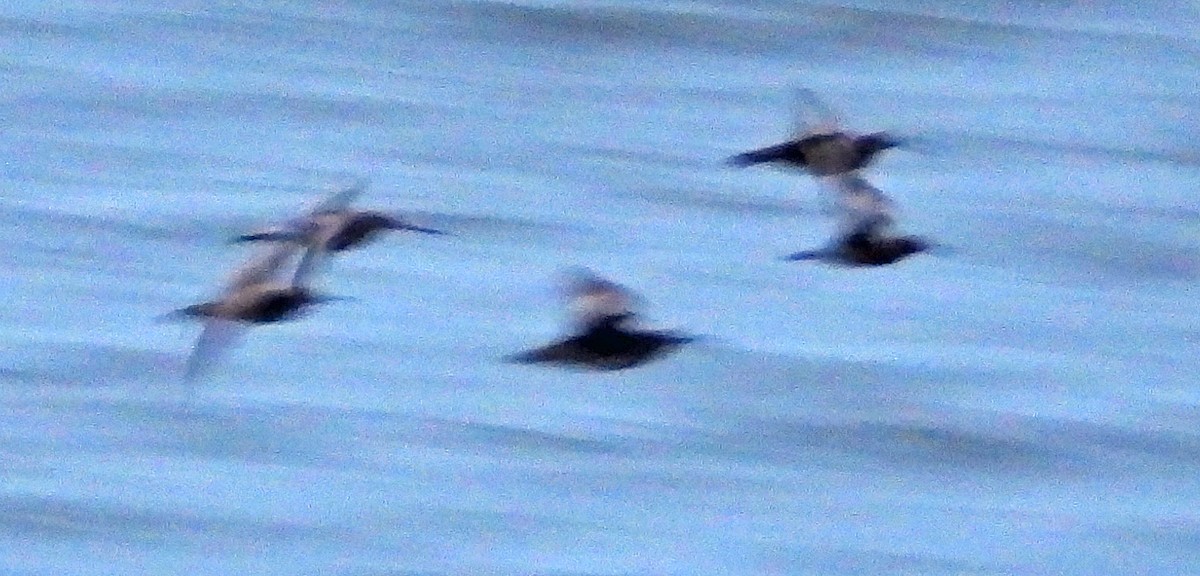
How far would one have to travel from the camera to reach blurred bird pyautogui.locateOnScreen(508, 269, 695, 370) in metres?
9.38

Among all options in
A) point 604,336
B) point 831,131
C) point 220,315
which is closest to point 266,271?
point 220,315

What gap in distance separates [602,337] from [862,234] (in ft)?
3.30

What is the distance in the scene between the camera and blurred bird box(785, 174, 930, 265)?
1000 cm

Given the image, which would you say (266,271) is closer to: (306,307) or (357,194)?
(306,307)

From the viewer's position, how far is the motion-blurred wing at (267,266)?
9.92 meters

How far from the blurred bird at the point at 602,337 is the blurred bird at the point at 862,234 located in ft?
1.65

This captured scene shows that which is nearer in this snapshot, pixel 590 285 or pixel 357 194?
pixel 590 285

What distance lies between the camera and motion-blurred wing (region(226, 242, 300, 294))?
9922 millimetres

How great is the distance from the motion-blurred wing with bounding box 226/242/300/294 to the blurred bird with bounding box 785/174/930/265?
3.88 feet

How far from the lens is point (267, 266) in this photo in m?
9.95

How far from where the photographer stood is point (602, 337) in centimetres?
946

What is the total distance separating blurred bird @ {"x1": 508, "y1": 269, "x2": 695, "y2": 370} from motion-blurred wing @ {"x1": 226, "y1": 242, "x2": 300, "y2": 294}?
1.91 feet

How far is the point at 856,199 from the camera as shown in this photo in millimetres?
10000

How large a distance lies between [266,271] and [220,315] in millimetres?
138
